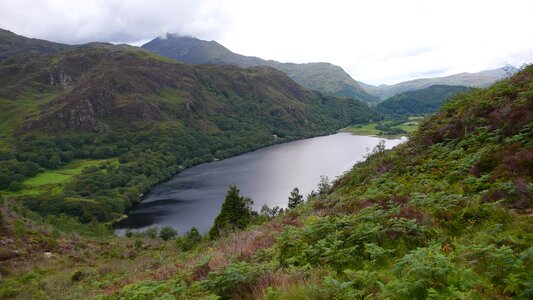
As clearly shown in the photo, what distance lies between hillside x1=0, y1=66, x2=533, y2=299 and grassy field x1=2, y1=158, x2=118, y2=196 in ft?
423

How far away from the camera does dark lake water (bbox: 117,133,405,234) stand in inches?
3900

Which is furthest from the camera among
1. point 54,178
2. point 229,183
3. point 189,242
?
point 54,178

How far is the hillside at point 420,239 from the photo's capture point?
18.6 ft

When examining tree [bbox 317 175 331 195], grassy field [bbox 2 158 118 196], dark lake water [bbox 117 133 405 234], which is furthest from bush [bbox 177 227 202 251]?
grassy field [bbox 2 158 118 196]

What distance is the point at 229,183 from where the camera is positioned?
125625 mm

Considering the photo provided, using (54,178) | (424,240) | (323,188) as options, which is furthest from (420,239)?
(54,178)

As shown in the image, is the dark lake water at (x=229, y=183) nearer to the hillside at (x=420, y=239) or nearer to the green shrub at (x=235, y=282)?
the hillside at (x=420, y=239)

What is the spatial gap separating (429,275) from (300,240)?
429 cm

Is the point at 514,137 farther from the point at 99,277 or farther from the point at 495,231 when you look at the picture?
the point at 99,277

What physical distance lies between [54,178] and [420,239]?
538ft

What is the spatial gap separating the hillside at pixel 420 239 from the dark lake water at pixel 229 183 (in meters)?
75.0

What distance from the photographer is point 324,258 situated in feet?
26.1

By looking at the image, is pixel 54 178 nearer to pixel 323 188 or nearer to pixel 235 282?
Result: pixel 323 188

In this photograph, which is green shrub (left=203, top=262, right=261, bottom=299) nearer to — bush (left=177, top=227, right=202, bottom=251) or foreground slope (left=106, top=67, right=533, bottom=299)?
foreground slope (left=106, top=67, right=533, bottom=299)
